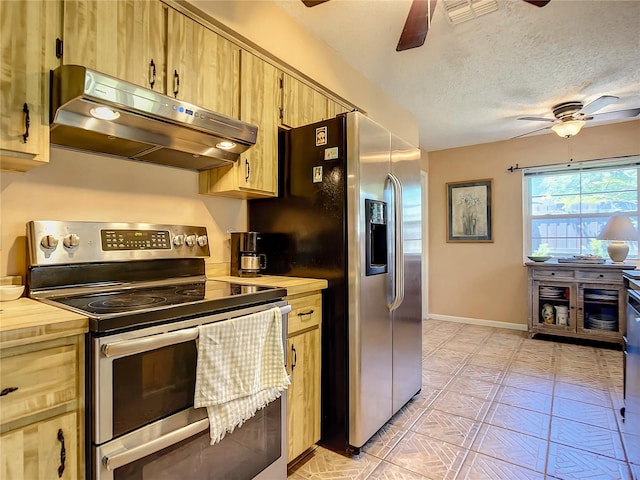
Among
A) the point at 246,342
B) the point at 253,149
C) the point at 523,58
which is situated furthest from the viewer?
the point at 523,58

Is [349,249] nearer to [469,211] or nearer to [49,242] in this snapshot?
[49,242]

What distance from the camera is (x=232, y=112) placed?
186 centimetres

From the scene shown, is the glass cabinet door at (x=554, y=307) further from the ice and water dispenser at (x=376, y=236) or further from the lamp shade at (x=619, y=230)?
the ice and water dispenser at (x=376, y=236)

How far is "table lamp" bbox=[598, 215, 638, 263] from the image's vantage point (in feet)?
11.9

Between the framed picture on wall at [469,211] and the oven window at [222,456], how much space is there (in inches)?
162

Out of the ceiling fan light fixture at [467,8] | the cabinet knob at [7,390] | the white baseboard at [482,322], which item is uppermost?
the ceiling fan light fixture at [467,8]

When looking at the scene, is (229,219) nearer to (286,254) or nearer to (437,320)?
(286,254)

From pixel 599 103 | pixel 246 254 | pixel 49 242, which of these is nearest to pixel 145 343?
pixel 49 242

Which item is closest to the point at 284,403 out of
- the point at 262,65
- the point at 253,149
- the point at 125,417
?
the point at 125,417

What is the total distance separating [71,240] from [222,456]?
1.04 meters

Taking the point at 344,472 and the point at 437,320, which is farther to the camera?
the point at 437,320

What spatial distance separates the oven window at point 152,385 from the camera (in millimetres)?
1027

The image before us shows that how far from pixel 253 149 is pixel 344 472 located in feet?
5.70

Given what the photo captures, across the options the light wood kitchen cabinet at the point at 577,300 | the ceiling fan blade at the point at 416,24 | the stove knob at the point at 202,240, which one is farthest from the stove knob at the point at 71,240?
the light wood kitchen cabinet at the point at 577,300
